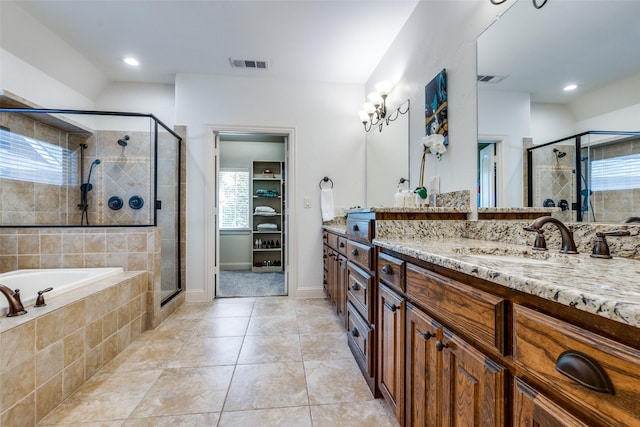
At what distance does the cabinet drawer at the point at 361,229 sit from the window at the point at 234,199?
3427 mm

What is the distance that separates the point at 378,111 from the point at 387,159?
564mm

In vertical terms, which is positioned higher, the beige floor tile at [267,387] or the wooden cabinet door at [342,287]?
the wooden cabinet door at [342,287]

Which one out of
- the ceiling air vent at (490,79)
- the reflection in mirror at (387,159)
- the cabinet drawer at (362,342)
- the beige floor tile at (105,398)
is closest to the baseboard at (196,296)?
the beige floor tile at (105,398)

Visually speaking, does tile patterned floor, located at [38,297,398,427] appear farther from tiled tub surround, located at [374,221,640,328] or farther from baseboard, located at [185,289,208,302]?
tiled tub surround, located at [374,221,640,328]

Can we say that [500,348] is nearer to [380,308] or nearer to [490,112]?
[380,308]

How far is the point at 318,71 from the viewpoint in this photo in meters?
3.11

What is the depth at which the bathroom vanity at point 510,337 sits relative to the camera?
0.42 m

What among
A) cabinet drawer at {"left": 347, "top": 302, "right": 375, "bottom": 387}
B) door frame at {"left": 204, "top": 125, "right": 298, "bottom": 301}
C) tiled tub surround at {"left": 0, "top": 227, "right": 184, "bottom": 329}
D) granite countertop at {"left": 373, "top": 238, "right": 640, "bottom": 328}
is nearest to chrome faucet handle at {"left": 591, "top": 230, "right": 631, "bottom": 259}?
granite countertop at {"left": 373, "top": 238, "right": 640, "bottom": 328}

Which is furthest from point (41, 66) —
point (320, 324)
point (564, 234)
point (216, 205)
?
point (564, 234)

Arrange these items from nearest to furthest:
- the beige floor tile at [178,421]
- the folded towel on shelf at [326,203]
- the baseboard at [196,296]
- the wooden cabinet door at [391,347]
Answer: the wooden cabinet door at [391,347]
the beige floor tile at [178,421]
the baseboard at [196,296]
the folded towel on shelf at [326,203]

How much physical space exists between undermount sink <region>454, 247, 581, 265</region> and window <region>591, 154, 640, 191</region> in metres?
0.27

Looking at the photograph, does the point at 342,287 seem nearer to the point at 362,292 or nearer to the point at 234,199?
the point at 362,292

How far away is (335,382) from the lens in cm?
162

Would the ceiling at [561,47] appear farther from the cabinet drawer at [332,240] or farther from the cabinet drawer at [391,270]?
the cabinet drawer at [332,240]
